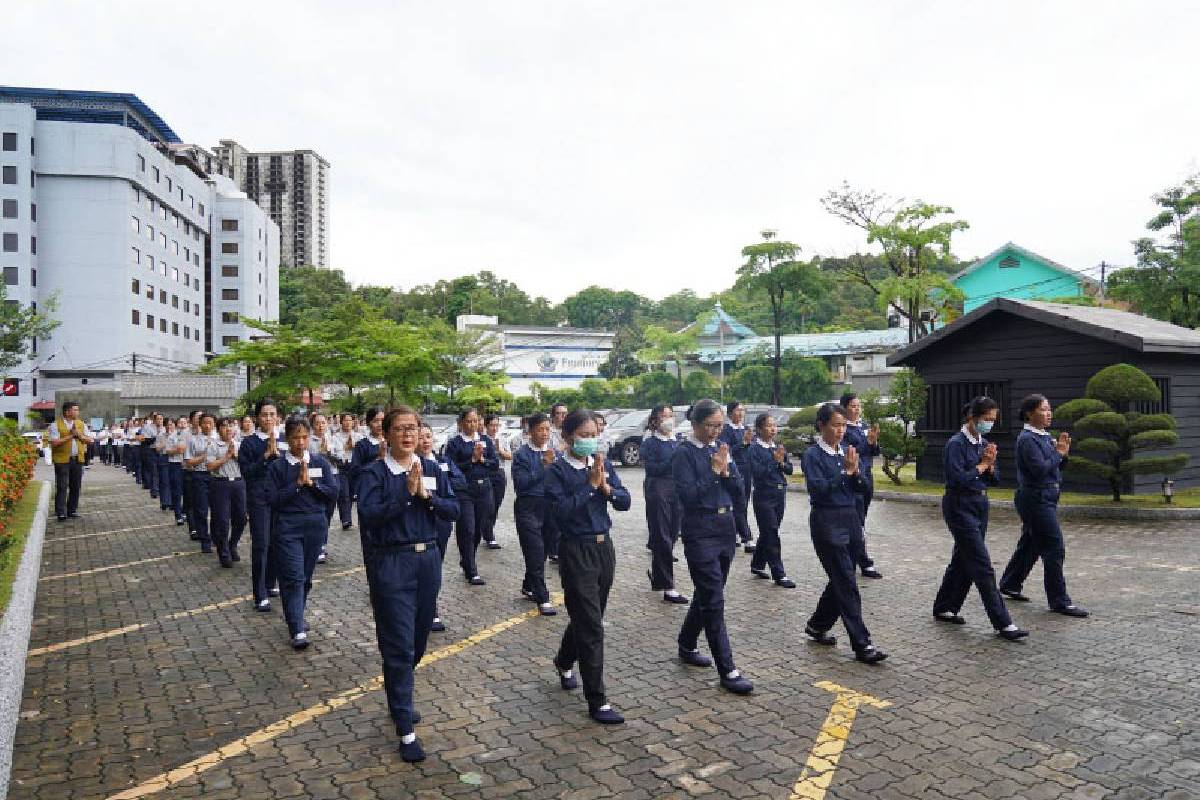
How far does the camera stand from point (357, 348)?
23641 millimetres

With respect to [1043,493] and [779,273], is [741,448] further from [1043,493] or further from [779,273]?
[779,273]

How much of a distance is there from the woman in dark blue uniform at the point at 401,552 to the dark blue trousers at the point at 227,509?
565 centimetres

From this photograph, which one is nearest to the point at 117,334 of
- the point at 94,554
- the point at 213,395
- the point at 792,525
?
the point at 213,395

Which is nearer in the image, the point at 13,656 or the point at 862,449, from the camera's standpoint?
the point at 13,656

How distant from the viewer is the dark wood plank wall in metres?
15.6

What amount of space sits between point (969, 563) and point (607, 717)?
3.60 m

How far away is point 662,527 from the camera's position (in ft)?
30.0

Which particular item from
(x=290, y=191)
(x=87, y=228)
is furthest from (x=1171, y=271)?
(x=290, y=191)

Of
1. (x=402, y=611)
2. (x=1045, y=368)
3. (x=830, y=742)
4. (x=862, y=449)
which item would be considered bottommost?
(x=830, y=742)

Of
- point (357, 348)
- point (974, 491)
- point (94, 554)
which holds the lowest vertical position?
point (94, 554)

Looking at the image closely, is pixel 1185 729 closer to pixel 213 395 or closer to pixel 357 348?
pixel 357 348

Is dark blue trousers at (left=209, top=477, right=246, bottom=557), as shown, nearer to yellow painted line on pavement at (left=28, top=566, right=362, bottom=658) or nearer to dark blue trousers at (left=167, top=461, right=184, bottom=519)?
yellow painted line on pavement at (left=28, top=566, right=362, bottom=658)

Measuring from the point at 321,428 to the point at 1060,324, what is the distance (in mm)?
13478

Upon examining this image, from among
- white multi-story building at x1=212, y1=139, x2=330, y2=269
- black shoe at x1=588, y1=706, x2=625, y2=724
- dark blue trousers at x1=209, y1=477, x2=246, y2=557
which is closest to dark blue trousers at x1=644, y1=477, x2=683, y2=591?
black shoe at x1=588, y1=706, x2=625, y2=724
